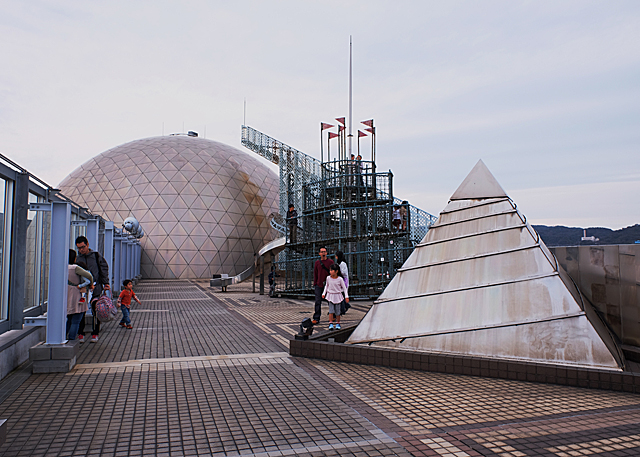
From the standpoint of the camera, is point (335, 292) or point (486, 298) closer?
point (486, 298)

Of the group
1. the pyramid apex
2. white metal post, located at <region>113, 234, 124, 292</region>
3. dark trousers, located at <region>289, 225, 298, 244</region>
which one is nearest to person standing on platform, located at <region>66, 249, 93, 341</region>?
the pyramid apex

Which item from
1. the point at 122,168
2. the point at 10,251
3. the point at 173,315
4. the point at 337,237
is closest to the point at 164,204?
the point at 122,168

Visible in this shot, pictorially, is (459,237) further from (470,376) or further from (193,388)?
(193,388)

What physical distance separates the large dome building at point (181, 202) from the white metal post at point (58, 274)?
31341 millimetres

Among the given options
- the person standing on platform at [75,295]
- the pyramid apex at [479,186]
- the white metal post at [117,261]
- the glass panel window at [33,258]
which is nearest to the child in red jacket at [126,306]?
the glass panel window at [33,258]

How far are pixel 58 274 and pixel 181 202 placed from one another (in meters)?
32.2

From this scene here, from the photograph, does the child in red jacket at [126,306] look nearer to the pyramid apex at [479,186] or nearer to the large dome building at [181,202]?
the pyramid apex at [479,186]

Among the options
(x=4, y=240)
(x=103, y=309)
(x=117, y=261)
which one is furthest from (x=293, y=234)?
(x=4, y=240)

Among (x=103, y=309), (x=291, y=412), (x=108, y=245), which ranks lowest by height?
(x=291, y=412)

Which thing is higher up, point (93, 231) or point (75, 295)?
point (93, 231)

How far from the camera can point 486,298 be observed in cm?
654

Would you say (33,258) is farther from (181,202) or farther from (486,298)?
(181,202)

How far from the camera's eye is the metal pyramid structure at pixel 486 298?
5770mm

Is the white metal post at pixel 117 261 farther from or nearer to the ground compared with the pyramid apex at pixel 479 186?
nearer to the ground
